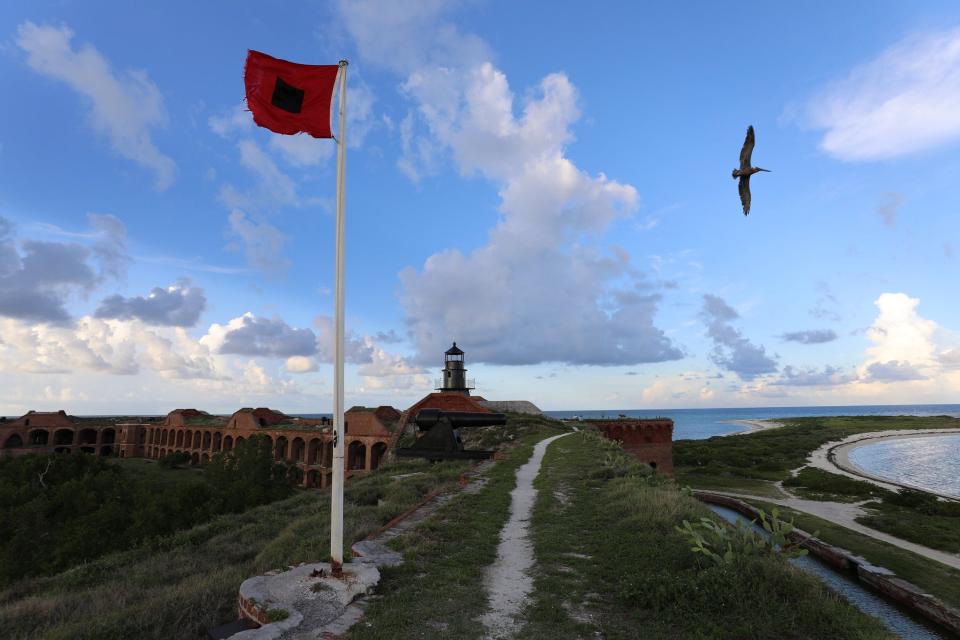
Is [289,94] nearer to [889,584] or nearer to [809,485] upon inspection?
[889,584]

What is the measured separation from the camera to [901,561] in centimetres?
1819

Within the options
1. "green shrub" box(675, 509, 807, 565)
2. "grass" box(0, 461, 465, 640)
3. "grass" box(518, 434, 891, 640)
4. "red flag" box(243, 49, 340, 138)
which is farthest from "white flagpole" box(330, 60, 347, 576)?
"green shrub" box(675, 509, 807, 565)

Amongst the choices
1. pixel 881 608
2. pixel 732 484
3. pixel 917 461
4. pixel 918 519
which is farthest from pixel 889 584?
pixel 917 461

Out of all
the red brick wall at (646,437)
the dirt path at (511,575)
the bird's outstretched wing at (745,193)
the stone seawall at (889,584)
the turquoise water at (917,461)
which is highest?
the bird's outstretched wing at (745,193)

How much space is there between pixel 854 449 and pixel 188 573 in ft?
316

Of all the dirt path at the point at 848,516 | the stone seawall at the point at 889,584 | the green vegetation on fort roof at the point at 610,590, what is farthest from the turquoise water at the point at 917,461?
the green vegetation on fort roof at the point at 610,590

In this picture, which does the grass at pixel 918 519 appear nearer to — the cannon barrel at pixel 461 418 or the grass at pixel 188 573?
the cannon barrel at pixel 461 418

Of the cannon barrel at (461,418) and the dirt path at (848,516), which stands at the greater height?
the cannon barrel at (461,418)

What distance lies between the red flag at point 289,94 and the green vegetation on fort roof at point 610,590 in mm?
5960

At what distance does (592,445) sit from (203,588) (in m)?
20.8

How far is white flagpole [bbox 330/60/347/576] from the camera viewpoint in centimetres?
612

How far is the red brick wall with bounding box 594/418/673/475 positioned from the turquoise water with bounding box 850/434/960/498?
2168cm

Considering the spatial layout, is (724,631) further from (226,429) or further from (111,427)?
(111,427)

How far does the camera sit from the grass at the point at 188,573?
19.7ft
